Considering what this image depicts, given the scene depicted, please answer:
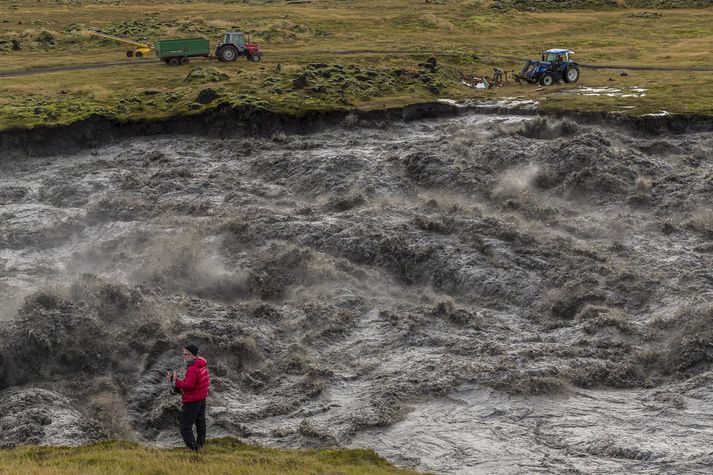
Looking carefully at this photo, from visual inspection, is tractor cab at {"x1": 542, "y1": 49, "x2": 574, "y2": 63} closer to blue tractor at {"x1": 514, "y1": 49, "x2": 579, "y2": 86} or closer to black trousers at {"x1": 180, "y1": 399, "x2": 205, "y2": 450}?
blue tractor at {"x1": 514, "y1": 49, "x2": 579, "y2": 86}

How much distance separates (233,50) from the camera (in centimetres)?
7525

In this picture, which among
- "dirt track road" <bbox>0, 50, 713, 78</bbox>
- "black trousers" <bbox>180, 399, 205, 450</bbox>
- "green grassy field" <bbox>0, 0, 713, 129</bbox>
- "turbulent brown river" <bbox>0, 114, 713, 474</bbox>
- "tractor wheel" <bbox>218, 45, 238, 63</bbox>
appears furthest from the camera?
"tractor wheel" <bbox>218, 45, 238, 63</bbox>

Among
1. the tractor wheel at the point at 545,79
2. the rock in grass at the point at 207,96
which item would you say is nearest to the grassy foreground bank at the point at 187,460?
the rock in grass at the point at 207,96

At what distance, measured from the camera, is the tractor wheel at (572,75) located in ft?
213

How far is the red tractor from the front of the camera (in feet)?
245

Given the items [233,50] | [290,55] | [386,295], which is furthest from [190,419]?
[290,55]

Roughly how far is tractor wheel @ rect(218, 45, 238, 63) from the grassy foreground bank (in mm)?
57434

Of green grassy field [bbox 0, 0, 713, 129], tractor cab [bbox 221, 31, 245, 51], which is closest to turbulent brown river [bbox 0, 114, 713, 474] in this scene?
green grassy field [bbox 0, 0, 713, 129]

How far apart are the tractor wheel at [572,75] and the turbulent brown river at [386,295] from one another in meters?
16.5

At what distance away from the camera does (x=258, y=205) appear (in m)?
41.5

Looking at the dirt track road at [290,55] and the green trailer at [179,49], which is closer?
the dirt track road at [290,55]

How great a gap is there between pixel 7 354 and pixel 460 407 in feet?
45.4

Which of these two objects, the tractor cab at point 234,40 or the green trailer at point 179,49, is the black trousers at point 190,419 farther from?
the tractor cab at point 234,40

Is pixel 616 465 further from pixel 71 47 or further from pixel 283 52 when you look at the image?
pixel 71 47
